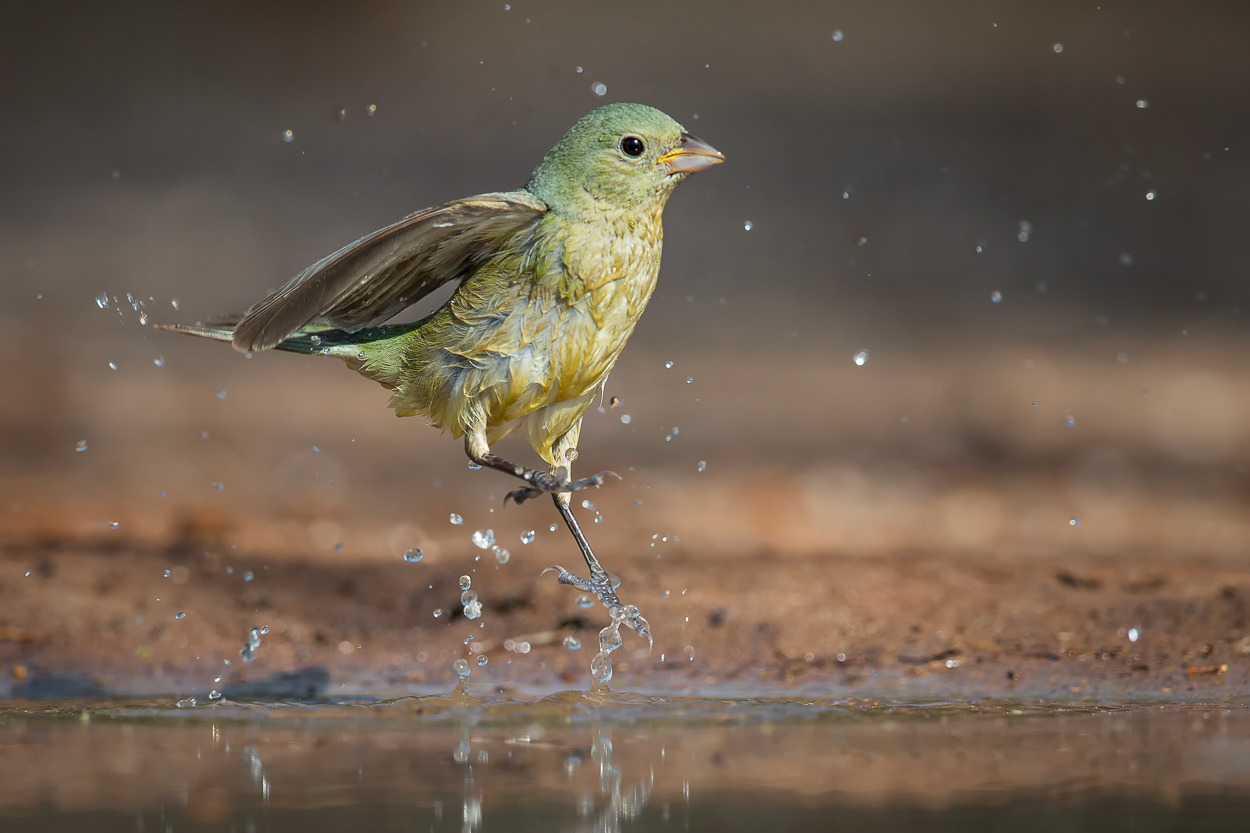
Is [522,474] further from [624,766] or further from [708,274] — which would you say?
[708,274]

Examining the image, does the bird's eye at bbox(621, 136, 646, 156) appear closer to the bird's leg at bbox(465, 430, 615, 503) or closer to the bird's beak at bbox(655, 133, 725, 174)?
the bird's beak at bbox(655, 133, 725, 174)

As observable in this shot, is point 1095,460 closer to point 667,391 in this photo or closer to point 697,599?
point 667,391

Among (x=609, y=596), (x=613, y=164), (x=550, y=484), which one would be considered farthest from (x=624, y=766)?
(x=613, y=164)

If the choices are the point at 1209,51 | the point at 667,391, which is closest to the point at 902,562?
the point at 667,391

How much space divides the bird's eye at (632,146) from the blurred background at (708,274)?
1.72 meters

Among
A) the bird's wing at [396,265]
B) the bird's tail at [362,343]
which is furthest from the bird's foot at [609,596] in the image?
the bird's wing at [396,265]

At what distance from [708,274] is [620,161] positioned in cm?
710

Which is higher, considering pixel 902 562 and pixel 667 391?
pixel 667 391

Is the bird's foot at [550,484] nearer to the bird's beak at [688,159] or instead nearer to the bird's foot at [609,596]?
the bird's foot at [609,596]

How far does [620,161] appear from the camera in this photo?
13.7ft

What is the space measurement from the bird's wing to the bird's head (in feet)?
0.40

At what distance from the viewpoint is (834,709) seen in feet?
12.6

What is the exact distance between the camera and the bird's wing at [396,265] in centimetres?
373

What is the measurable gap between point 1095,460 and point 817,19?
659cm
